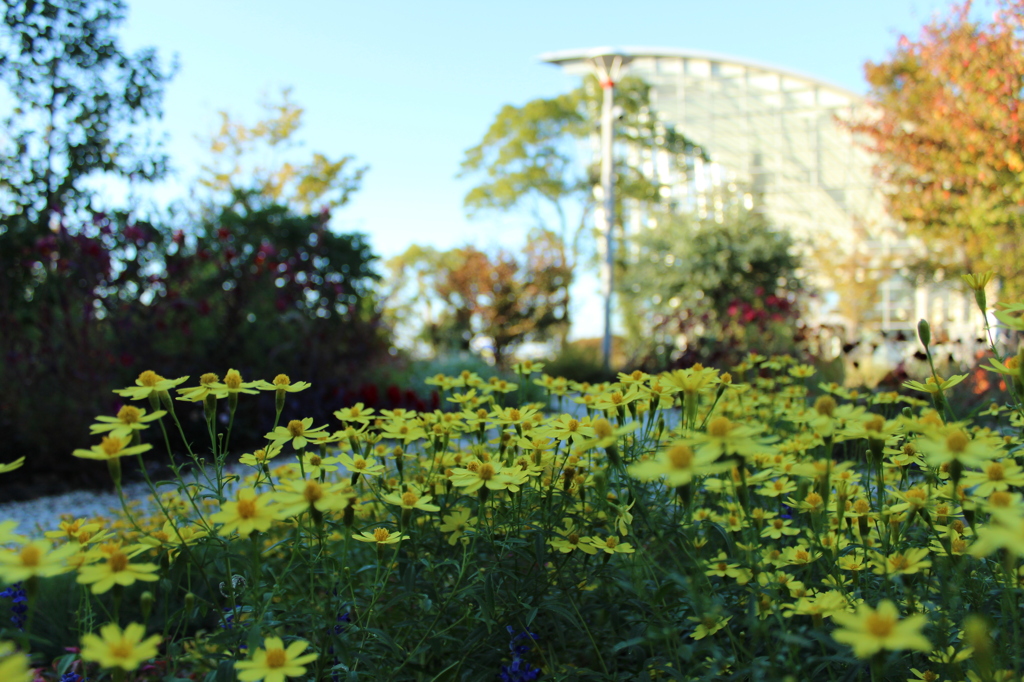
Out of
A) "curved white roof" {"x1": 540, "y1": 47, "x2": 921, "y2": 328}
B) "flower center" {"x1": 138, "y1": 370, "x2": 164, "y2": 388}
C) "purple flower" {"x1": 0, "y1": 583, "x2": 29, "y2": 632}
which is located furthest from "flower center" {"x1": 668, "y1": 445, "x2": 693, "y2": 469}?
"curved white roof" {"x1": 540, "y1": 47, "x2": 921, "y2": 328}

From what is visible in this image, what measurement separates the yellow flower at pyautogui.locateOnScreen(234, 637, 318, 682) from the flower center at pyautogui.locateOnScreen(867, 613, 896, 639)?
24.2 inches

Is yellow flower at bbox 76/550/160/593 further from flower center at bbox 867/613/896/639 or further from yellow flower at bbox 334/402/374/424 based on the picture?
flower center at bbox 867/613/896/639

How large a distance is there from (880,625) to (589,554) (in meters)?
0.67

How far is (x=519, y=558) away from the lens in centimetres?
134

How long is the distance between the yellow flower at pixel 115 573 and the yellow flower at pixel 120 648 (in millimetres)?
58

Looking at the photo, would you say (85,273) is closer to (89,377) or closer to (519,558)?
(89,377)

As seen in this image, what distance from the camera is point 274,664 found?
0.80 meters

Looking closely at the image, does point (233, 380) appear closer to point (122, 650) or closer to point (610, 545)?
point (122, 650)

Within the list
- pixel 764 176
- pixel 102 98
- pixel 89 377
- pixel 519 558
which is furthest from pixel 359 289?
pixel 764 176

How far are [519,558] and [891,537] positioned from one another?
26.7 inches

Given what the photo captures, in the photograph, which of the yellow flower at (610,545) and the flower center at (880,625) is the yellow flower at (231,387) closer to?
the yellow flower at (610,545)

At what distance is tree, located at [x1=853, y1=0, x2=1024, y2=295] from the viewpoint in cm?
727

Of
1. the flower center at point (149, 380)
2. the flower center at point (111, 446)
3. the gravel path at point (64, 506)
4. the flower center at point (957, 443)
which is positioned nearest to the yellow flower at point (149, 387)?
the flower center at point (149, 380)

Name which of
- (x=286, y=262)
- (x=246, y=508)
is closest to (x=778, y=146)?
(x=286, y=262)
